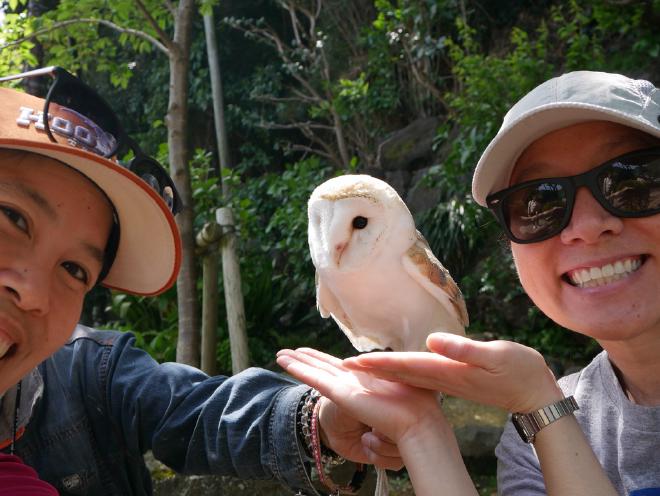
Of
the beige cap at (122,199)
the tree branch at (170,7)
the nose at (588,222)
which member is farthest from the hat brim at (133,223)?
the tree branch at (170,7)

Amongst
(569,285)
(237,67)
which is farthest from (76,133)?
(237,67)

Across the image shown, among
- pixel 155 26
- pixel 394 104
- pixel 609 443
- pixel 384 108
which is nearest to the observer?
pixel 609 443

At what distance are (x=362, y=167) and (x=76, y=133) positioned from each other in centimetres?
556

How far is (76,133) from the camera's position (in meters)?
0.96

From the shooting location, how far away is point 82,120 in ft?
3.27

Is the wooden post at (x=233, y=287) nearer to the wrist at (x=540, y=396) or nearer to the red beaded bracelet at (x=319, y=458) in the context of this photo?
the red beaded bracelet at (x=319, y=458)

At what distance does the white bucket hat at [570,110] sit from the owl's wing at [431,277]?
7.7 inches

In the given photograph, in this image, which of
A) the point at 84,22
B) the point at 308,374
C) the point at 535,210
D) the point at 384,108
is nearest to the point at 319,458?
the point at 308,374

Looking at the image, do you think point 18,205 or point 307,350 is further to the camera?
point 307,350

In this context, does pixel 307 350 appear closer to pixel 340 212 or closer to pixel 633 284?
pixel 340 212

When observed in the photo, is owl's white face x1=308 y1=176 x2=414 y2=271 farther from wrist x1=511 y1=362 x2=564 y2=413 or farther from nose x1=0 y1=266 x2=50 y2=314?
nose x1=0 y1=266 x2=50 y2=314

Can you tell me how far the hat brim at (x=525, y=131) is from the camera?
0.97 meters

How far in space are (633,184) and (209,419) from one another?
0.97 metres

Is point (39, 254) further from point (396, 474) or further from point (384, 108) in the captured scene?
point (384, 108)
